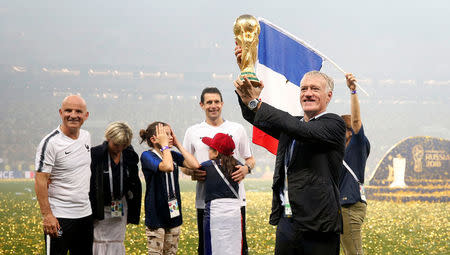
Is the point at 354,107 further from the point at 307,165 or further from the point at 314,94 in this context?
the point at 307,165

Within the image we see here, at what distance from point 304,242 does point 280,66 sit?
2918 millimetres

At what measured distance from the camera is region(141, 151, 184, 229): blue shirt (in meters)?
4.32

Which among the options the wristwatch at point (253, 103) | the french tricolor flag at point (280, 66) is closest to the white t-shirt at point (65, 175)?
the wristwatch at point (253, 103)

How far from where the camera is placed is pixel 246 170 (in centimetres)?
460

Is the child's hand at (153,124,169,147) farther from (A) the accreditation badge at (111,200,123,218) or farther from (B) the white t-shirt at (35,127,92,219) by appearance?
(B) the white t-shirt at (35,127,92,219)

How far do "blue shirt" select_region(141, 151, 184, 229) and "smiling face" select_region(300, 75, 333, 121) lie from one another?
206 centimetres

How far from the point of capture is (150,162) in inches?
172

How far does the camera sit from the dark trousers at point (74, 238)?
12.0ft

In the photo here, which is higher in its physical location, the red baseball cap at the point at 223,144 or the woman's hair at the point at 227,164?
the red baseball cap at the point at 223,144

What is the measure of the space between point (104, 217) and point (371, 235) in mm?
6830

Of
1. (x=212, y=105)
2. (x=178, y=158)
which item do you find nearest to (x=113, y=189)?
(x=178, y=158)

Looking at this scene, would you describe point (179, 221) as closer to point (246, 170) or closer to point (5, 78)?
point (246, 170)

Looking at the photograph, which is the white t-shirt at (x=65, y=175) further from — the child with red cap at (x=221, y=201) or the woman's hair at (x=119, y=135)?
the child with red cap at (x=221, y=201)

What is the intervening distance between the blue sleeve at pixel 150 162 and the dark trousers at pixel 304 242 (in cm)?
196
